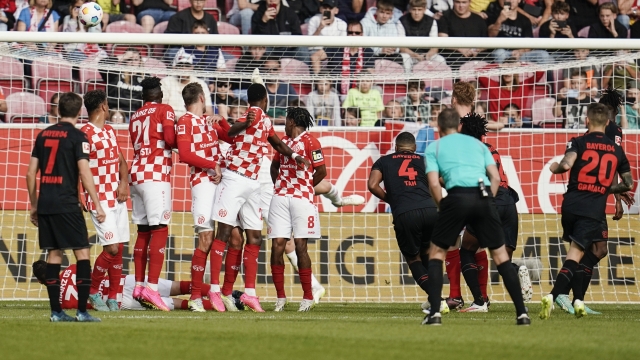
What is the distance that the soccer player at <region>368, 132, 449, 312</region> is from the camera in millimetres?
11258

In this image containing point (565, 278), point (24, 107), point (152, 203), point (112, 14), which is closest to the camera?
point (565, 278)

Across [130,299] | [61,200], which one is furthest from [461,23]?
[61,200]

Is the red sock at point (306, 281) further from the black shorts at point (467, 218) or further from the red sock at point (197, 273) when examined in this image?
the black shorts at point (467, 218)

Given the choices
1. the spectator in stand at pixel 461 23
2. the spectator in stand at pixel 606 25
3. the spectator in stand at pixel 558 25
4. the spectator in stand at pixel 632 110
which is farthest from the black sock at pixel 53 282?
the spectator in stand at pixel 606 25

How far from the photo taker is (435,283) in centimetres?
893

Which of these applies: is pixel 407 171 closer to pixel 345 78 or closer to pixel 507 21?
pixel 345 78

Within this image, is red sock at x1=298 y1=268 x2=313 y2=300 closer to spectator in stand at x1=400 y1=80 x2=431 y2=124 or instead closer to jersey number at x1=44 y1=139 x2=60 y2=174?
jersey number at x1=44 y1=139 x2=60 y2=174

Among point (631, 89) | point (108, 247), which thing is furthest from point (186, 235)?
point (631, 89)

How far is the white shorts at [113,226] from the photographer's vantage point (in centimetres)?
1116

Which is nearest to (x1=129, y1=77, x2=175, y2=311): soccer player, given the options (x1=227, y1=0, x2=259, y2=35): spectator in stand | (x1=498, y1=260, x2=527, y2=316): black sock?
(x1=498, y1=260, x2=527, y2=316): black sock

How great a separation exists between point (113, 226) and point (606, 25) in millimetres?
11547

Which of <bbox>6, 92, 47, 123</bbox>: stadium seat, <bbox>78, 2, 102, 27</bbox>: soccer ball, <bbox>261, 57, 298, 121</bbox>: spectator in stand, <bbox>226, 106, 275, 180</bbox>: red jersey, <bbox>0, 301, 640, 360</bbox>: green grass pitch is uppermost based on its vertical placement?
<bbox>78, 2, 102, 27</bbox>: soccer ball

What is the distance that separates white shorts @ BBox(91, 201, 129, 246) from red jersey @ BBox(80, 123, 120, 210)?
81mm

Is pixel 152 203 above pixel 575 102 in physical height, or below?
below
